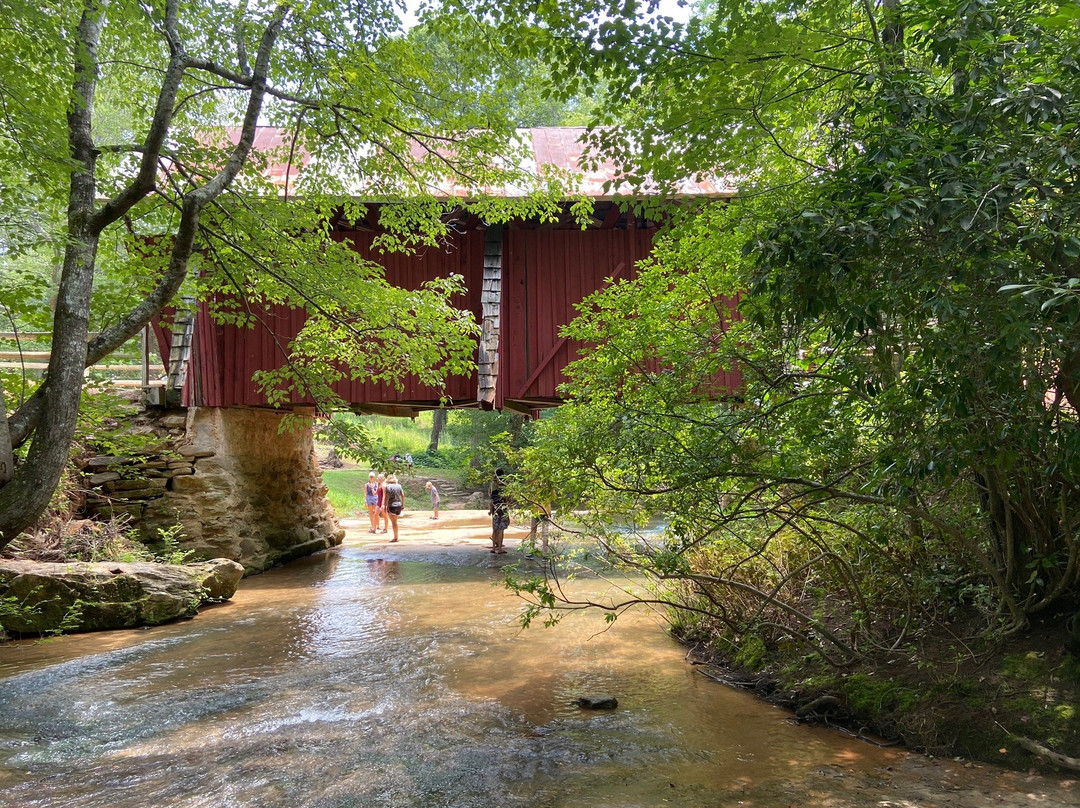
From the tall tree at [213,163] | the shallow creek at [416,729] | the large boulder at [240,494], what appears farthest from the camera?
the large boulder at [240,494]

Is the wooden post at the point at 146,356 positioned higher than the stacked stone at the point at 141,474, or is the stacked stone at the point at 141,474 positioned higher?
the wooden post at the point at 146,356

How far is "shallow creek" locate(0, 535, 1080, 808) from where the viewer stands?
3.37 m

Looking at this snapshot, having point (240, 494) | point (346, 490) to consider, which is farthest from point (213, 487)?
point (346, 490)

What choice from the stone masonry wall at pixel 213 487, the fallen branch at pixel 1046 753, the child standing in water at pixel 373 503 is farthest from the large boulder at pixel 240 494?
the fallen branch at pixel 1046 753

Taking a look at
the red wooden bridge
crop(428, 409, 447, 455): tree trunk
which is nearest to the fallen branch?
the red wooden bridge

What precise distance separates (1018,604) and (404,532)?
13233mm

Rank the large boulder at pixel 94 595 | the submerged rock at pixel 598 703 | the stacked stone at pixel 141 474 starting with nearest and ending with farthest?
1. the submerged rock at pixel 598 703
2. the large boulder at pixel 94 595
3. the stacked stone at pixel 141 474

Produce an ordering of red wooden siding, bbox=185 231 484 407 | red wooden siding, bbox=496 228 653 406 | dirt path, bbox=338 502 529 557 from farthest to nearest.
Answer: dirt path, bbox=338 502 529 557 → red wooden siding, bbox=185 231 484 407 → red wooden siding, bbox=496 228 653 406

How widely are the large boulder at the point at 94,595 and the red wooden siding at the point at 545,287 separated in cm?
453

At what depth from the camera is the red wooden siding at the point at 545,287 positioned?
9570mm

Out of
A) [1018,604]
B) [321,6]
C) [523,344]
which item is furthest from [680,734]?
[523,344]

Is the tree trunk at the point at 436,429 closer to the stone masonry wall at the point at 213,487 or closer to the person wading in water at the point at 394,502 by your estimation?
the person wading in water at the point at 394,502

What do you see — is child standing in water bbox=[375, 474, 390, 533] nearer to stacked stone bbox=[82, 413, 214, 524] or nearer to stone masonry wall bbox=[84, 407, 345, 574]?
stone masonry wall bbox=[84, 407, 345, 574]

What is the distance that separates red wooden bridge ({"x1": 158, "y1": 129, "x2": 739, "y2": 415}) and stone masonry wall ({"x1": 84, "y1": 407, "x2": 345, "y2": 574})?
0.51 m
